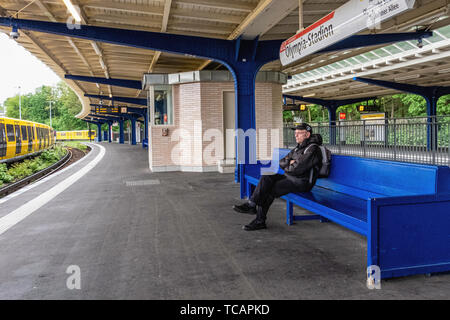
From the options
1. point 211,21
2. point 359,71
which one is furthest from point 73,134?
point 211,21

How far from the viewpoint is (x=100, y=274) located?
384 centimetres

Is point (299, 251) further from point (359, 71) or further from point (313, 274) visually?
point (359, 71)

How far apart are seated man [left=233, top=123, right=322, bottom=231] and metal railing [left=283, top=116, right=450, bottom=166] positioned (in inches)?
187

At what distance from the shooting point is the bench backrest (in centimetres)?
361

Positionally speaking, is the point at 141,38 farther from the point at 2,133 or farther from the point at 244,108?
the point at 2,133

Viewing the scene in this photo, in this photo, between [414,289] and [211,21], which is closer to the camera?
[414,289]

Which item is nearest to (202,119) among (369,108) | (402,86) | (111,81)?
(111,81)

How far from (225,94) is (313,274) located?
10.3m

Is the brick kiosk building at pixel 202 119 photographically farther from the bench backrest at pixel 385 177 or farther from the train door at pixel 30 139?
the train door at pixel 30 139

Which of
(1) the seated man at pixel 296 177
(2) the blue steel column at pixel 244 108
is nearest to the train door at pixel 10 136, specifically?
(2) the blue steel column at pixel 244 108

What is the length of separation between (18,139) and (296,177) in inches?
717
